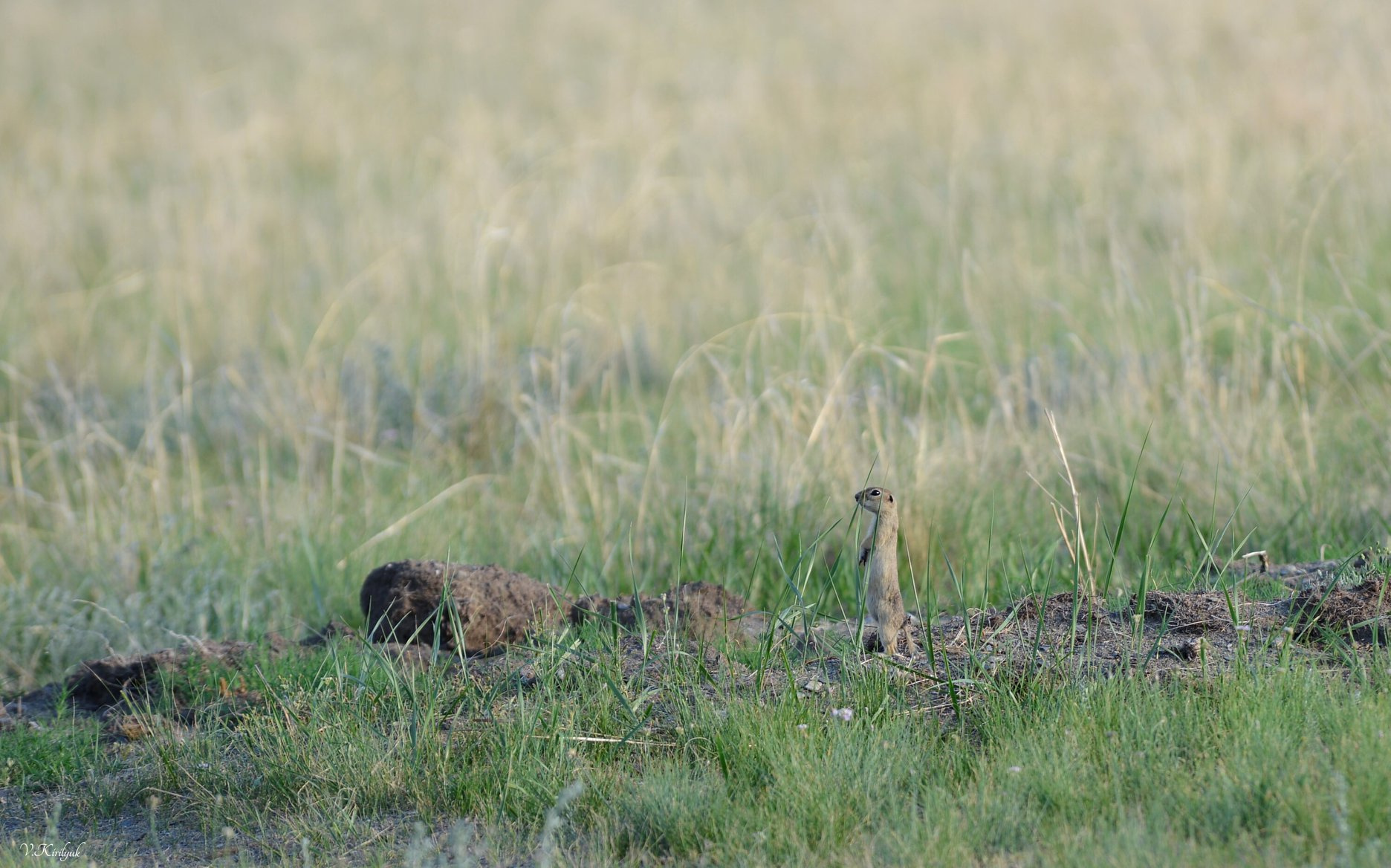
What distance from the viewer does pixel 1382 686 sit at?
11.4 ft

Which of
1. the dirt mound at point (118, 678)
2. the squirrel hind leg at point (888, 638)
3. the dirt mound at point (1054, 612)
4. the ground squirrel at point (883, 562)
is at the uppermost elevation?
the ground squirrel at point (883, 562)

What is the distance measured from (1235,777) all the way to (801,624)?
162 cm

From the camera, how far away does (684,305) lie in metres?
8.91

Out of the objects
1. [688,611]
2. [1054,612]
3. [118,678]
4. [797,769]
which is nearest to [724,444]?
[688,611]

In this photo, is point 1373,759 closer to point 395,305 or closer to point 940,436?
point 940,436

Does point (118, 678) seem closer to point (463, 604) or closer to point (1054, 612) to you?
point (463, 604)

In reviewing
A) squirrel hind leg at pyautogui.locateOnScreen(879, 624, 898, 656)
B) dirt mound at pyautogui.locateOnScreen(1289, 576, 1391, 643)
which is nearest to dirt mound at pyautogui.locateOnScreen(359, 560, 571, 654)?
squirrel hind leg at pyautogui.locateOnScreen(879, 624, 898, 656)

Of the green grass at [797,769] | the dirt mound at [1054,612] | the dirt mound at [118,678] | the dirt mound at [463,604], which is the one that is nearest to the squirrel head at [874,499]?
the green grass at [797,769]

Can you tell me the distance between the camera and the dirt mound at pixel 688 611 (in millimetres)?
4258

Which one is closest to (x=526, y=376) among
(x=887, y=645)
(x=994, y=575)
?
(x=994, y=575)

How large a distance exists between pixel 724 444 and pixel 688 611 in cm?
192

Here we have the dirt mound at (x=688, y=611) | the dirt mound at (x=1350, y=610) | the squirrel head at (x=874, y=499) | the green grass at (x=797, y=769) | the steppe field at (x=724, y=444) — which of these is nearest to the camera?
the green grass at (x=797, y=769)

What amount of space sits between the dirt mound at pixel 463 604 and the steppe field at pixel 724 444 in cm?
12

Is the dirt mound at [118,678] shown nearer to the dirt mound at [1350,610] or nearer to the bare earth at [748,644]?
the bare earth at [748,644]
